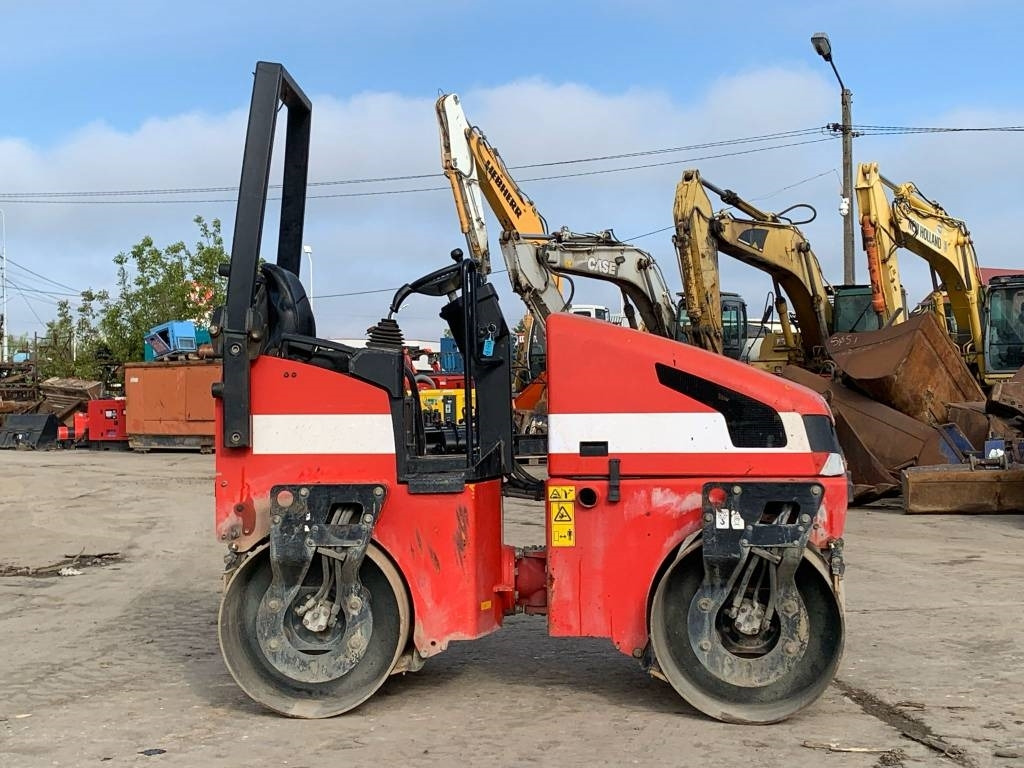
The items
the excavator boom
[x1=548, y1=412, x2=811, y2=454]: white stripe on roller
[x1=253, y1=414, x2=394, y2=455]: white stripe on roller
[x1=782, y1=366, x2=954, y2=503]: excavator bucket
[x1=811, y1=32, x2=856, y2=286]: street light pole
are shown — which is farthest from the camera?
[x1=811, y1=32, x2=856, y2=286]: street light pole

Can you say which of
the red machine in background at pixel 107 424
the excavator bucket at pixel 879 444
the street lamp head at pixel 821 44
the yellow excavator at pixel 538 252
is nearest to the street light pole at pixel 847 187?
the street lamp head at pixel 821 44

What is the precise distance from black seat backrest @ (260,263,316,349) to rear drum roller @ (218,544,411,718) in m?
1.10

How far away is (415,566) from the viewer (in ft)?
17.8

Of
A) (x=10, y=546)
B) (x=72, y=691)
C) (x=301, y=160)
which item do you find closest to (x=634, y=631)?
(x=72, y=691)

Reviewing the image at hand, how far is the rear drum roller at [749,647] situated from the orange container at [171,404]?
23310 millimetres

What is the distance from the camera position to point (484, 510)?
557 centimetres

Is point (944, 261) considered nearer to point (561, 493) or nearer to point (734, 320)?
point (734, 320)

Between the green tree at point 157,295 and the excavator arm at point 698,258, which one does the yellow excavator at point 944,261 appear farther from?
the green tree at point 157,295

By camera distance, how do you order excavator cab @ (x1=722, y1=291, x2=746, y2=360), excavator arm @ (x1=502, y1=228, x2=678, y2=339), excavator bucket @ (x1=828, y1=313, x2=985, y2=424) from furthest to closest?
excavator cab @ (x1=722, y1=291, x2=746, y2=360) → excavator arm @ (x1=502, y1=228, x2=678, y2=339) → excavator bucket @ (x1=828, y1=313, x2=985, y2=424)

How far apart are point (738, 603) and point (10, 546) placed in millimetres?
9338

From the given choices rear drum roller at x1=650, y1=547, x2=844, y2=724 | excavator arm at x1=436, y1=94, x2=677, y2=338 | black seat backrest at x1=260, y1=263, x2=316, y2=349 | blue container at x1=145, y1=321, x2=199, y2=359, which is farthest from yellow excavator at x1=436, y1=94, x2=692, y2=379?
blue container at x1=145, y1=321, x2=199, y2=359

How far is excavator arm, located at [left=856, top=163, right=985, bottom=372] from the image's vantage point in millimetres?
18391

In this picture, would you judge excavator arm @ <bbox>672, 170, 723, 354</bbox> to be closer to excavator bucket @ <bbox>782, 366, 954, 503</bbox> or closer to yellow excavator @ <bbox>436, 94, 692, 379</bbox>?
yellow excavator @ <bbox>436, 94, 692, 379</bbox>

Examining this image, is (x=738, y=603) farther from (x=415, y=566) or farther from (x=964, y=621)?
(x=964, y=621)
